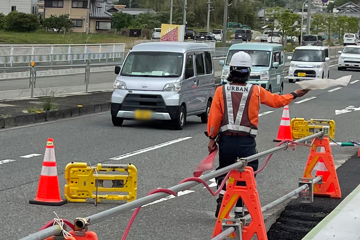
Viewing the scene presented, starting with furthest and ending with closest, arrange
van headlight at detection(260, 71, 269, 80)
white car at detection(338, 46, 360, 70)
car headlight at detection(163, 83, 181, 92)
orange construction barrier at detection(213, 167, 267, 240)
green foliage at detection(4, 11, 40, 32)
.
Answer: green foliage at detection(4, 11, 40, 32) → white car at detection(338, 46, 360, 70) → van headlight at detection(260, 71, 269, 80) → car headlight at detection(163, 83, 181, 92) → orange construction barrier at detection(213, 167, 267, 240)

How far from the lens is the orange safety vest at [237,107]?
24.5ft

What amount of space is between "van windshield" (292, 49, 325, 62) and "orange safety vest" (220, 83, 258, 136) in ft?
91.1

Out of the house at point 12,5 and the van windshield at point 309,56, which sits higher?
the house at point 12,5

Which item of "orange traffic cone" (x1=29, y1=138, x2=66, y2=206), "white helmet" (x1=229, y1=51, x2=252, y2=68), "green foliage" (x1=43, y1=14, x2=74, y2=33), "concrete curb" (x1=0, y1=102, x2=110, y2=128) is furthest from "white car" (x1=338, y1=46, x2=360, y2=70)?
"green foliage" (x1=43, y1=14, x2=74, y2=33)

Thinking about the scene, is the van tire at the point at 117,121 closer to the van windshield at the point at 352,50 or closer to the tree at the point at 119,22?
the van windshield at the point at 352,50

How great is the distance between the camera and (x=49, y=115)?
60.0ft

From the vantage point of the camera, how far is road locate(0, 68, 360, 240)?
791cm

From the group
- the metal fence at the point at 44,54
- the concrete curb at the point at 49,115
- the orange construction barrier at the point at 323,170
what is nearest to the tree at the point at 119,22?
the metal fence at the point at 44,54

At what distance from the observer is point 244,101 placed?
24.5 ft

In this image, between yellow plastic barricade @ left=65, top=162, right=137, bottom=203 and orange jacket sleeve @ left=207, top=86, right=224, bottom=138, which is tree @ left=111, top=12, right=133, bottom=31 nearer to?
yellow plastic barricade @ left=65, top=162, right=137, bottom=203

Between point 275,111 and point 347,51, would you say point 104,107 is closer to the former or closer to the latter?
point 275,111

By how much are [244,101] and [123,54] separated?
2853 cm

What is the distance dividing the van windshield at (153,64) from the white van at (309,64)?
16.8 meters

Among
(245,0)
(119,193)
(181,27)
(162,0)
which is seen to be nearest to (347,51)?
(181,27)
